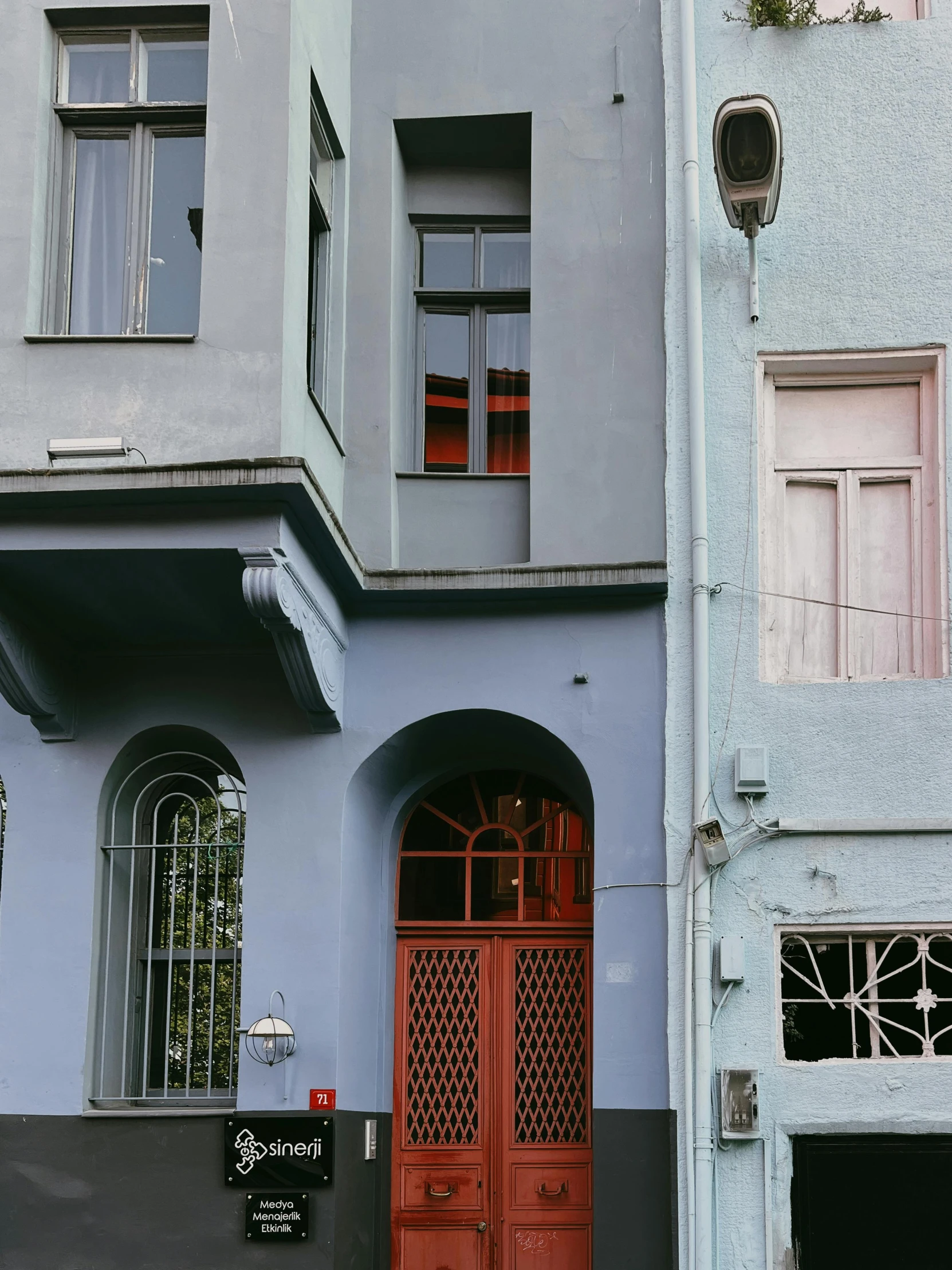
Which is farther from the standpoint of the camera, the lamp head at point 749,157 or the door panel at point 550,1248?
the door panel at point 550,1248

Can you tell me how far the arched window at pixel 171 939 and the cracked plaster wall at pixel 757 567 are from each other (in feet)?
8.58

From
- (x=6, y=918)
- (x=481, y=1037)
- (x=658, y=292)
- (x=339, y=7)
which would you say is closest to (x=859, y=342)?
(x=658, y=292)

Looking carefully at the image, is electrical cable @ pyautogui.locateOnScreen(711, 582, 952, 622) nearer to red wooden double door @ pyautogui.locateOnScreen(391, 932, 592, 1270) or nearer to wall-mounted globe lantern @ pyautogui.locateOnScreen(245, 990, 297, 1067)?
red wooden double door @ pyautogui.locateOnScreen(391, 932, 592, 1270)

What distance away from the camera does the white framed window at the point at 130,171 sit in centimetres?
905

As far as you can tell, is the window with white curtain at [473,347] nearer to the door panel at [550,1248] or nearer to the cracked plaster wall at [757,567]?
the cracked plaster wall at [757,567]

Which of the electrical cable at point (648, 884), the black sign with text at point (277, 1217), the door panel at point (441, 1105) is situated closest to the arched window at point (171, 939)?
the black sign with text at point (277, 1217)

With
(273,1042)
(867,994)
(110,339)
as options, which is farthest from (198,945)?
(867,994)

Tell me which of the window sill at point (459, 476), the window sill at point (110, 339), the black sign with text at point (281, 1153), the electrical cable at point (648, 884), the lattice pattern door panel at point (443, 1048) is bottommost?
the black sign with text at point (281, 1153)

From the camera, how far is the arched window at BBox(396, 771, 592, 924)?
32.4ft

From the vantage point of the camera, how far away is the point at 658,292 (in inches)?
380

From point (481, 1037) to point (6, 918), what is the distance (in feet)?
9.39

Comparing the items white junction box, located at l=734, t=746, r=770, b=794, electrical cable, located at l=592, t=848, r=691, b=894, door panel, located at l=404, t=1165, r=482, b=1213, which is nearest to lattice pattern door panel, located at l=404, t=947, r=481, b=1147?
door panel, located at l=404, t=1165, r=482, b=1213

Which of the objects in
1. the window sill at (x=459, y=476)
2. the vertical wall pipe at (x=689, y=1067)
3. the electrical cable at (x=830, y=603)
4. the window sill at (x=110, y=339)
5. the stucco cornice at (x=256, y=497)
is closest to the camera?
the stucco cornice at (x=256, y=497)

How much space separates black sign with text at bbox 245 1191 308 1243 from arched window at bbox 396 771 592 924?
73.4 inches
